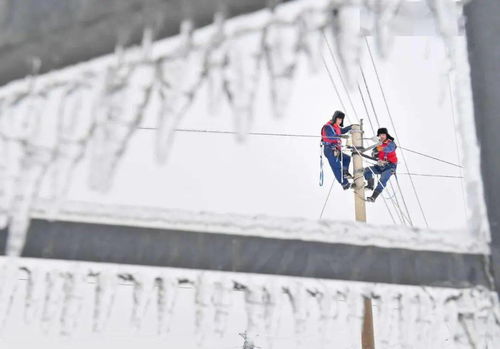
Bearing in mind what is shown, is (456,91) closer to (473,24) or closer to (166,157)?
(473,24)

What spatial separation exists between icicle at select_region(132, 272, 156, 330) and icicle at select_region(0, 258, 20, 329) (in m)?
0.20

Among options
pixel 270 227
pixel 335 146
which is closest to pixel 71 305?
pixel 270 227

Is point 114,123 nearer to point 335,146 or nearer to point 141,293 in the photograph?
point 141,293

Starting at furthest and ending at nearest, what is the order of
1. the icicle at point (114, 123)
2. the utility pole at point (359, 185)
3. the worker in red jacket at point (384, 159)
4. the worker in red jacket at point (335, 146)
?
the utility pole at point (359, 185), the worker in red jacket at point (384, 159), the worker in red jacket at point (335, 146), the icicle at point (114, 123)

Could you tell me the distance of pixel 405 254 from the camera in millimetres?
987

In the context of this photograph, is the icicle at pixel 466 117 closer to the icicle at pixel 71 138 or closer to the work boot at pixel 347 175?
the icicle at pixel 71 138

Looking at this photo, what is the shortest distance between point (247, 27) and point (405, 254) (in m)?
0.45

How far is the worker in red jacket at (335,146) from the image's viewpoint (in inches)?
352

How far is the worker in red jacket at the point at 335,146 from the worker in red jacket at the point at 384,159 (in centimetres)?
38

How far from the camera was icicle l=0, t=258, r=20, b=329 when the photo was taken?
3.23ft

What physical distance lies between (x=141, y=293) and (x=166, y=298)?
5cm

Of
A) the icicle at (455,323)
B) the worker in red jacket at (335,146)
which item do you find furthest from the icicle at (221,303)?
the worker in red jacket at (335,146)

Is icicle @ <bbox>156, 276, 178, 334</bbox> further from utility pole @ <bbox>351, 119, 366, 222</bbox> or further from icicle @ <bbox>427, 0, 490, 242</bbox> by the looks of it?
utility pole @ <bbox>351, 119, 366, 222</bbox>

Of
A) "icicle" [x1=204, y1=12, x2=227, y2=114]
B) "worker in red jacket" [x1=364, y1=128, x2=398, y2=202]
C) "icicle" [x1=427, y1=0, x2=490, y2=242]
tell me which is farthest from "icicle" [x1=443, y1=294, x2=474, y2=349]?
"worker in red jacket" [x1=364, y1=128, x2=398, y2=202]
